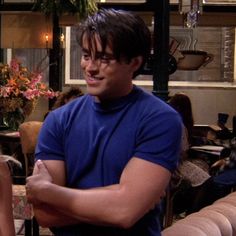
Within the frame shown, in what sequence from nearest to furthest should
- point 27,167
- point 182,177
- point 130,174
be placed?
point 130,174, point 182,177, point 27,167

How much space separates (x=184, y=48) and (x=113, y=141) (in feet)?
26.0

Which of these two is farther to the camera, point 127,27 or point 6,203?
point 6,203

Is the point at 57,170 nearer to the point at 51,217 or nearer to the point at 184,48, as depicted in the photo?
the point at 51,217

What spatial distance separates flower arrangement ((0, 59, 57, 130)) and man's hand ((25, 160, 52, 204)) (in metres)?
2.48

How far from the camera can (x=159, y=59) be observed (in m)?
3.07

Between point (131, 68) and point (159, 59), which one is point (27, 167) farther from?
point (131, 68)

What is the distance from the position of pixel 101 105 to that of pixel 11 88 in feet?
8.54

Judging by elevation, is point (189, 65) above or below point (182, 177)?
above

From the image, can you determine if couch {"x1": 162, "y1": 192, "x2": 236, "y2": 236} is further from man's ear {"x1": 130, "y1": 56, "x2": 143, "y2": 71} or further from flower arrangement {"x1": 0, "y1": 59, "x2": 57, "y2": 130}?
flower arrangement {"x1": 0, "y1": 59, "x2": 57, "y2": 130}

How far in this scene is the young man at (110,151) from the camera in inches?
46.6

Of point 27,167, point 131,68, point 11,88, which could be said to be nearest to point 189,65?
point 27,167

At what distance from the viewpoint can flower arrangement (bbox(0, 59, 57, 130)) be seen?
3.66 meters

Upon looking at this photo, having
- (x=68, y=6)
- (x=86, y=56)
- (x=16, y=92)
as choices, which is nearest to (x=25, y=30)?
(x=68, y=6)

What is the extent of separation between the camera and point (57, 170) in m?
1.26
